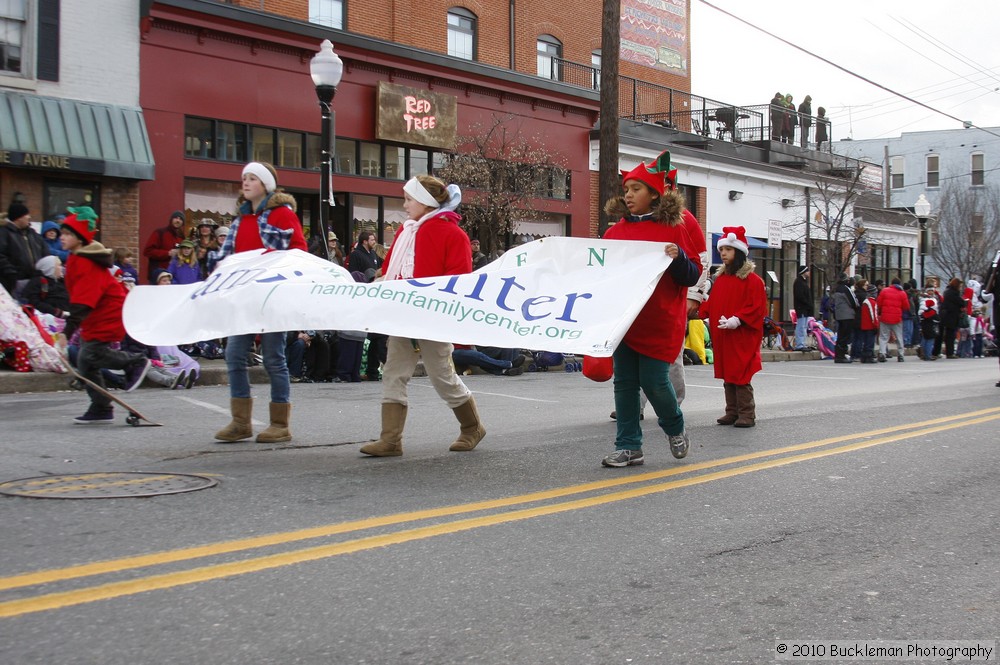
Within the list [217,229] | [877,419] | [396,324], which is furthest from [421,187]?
[217,229]

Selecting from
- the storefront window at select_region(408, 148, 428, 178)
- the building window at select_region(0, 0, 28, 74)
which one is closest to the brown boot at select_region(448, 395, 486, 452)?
the building window at select_region(0, 0, 28, 74)

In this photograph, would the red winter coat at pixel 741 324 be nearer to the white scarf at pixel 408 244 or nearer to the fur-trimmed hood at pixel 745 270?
the fur-trimmed hood at pixel 745 270

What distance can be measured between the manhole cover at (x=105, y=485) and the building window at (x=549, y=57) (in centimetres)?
2347

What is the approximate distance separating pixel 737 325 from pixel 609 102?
9859 millimetres

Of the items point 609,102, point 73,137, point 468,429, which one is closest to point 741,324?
point 468,429

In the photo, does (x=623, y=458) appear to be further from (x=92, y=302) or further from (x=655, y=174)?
(x=92, y=302)

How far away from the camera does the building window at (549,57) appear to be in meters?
28.1

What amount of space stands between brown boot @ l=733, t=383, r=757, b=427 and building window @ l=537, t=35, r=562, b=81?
19963 millimetres

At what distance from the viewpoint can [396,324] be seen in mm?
6645

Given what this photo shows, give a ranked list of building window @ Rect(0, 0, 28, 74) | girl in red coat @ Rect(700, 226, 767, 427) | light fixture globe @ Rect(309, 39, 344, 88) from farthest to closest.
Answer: building window @ Rect(0, 0, 28, 74) < light fixture globe @ Rect(309, 39, 344, 88) < girl in red coat @ Rect(700, 226, 767, 427)

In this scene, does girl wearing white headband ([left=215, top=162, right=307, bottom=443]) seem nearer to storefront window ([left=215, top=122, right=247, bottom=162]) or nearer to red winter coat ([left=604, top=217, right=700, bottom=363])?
red winter coat ([left=604, top=217, right=700, bottom=363])

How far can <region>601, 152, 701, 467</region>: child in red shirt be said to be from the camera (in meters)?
6.64

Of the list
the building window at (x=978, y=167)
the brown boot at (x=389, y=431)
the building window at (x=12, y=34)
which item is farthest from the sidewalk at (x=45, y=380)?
the building window at (x=978, y=167)

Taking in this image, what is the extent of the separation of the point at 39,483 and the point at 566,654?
3.65m
